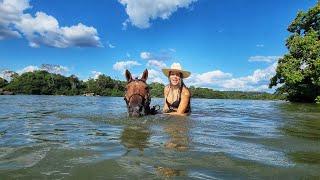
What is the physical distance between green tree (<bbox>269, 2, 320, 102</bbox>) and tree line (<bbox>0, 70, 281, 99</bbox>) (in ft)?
224

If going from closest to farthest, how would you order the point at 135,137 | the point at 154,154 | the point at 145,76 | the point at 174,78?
the point at 154,154, the point at 135,137, the point at 145,76, the point at 174,78

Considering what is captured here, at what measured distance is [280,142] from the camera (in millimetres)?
6141

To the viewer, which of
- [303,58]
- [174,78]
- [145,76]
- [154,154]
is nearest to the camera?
[154,154]

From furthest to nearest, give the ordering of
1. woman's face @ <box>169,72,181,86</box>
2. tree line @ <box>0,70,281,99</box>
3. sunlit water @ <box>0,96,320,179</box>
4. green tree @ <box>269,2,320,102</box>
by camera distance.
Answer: tree line @ <box>0,70,281,99</box> → green tree @ <box>269,2,320,102</box> → woman's face @ <box>169,72,181,86</box> → sunlit water @ <box>0,96,320,179</box>

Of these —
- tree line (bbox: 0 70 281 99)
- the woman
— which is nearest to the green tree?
the woman

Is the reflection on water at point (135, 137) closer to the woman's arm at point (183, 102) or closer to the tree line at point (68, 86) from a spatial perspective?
the woman's arm at point (183, 102)

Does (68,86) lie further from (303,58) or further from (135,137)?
(135,137)

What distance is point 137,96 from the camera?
26.8ft

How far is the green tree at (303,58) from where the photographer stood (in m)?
33.1

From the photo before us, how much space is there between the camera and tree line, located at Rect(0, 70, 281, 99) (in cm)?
11750

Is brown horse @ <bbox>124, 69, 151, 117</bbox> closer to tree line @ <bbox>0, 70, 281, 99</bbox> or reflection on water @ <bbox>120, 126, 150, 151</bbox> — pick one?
reflection on water @ <bbox>120, 126, 150, 151</bbox>

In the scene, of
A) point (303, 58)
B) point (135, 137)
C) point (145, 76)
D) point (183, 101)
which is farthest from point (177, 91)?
point (303, 58)

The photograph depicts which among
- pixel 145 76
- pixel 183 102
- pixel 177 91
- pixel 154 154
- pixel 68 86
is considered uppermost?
pixel 68 86

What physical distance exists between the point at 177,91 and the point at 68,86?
132 metres
